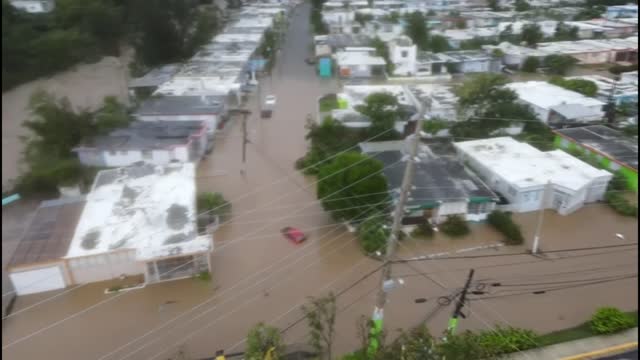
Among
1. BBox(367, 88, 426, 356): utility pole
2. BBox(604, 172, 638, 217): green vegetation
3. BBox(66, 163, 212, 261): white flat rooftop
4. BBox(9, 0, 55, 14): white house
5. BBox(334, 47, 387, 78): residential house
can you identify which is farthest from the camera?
BBox(334, 47, 387, 78): residential house

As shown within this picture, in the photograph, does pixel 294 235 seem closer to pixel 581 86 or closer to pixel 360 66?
pixel 581 86

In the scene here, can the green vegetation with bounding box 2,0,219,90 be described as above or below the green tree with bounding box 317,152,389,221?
above

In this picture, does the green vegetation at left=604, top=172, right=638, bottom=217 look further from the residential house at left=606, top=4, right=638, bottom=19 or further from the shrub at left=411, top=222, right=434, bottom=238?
the residential house at left=606, top=4, right=638, bottom=19

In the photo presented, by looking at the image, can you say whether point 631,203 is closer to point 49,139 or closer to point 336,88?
point 336,88

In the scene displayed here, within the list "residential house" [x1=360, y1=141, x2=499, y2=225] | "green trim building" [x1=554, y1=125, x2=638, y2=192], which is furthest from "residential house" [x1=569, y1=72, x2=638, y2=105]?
"residential house" [x1=360, y1=141, x2=499, y2=225]

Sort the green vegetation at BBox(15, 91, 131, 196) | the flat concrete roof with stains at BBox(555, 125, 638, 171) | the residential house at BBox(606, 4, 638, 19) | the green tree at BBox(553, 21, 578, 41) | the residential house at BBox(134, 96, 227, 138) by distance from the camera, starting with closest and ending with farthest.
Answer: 1. the green vegetation at BBox(15, 91, 131, 196)
2. the flat concrete roof with stains at BBox(555, 125, 638, 171)
3. the residential house at BBox(134, 96, 227, 138)
4. the green tree at BBox(553, 21, 578, 41)
5. the residential house at BBox(606, 4, 638, 19)

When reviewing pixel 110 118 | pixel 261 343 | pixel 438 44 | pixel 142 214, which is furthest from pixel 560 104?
pixel 110 118
